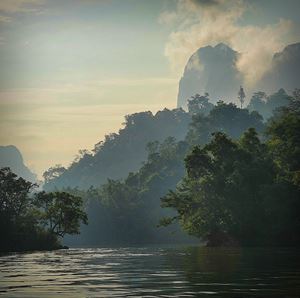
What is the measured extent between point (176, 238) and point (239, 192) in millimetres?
68911

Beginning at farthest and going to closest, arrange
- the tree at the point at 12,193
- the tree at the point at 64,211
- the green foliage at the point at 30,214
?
the tree at the point at 64,211, the tree at the point at 12,193, the green foliage at the point at 30,214

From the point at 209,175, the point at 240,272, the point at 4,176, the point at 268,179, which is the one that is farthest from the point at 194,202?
the point at 240,272

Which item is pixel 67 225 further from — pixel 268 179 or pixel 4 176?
pixel 268 179

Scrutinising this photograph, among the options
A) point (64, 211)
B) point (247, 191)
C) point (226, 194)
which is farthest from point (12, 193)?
point (247, 191)

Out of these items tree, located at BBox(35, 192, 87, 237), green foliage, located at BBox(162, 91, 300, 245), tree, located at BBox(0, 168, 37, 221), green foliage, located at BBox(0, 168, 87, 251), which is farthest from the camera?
tree, located at BBox(35, 192, 87, 237)

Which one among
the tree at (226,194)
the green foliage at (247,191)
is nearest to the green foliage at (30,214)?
the tree at (226,194)

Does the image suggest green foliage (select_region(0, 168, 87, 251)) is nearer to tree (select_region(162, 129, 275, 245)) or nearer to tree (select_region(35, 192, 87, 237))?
tree (select_region(35, 192, 87, 237))

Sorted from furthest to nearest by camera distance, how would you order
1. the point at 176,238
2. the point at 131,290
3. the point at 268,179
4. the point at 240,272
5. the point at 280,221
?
the point at 176,238, the point at 268,179, the point at 280,221, the point at 240,272, the point at 131,290

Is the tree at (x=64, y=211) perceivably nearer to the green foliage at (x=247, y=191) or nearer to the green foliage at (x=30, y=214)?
the green foliage at (x=30, y=214)

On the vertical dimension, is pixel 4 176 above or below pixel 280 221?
above

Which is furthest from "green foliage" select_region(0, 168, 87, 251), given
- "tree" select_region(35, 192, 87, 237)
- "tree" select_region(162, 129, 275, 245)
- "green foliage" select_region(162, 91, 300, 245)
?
"green foliage" select_region(162, 91, 300, 245)

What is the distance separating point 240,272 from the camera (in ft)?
102

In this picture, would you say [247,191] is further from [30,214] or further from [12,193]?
[12,193]

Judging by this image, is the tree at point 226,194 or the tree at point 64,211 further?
the tree at point 64,211
